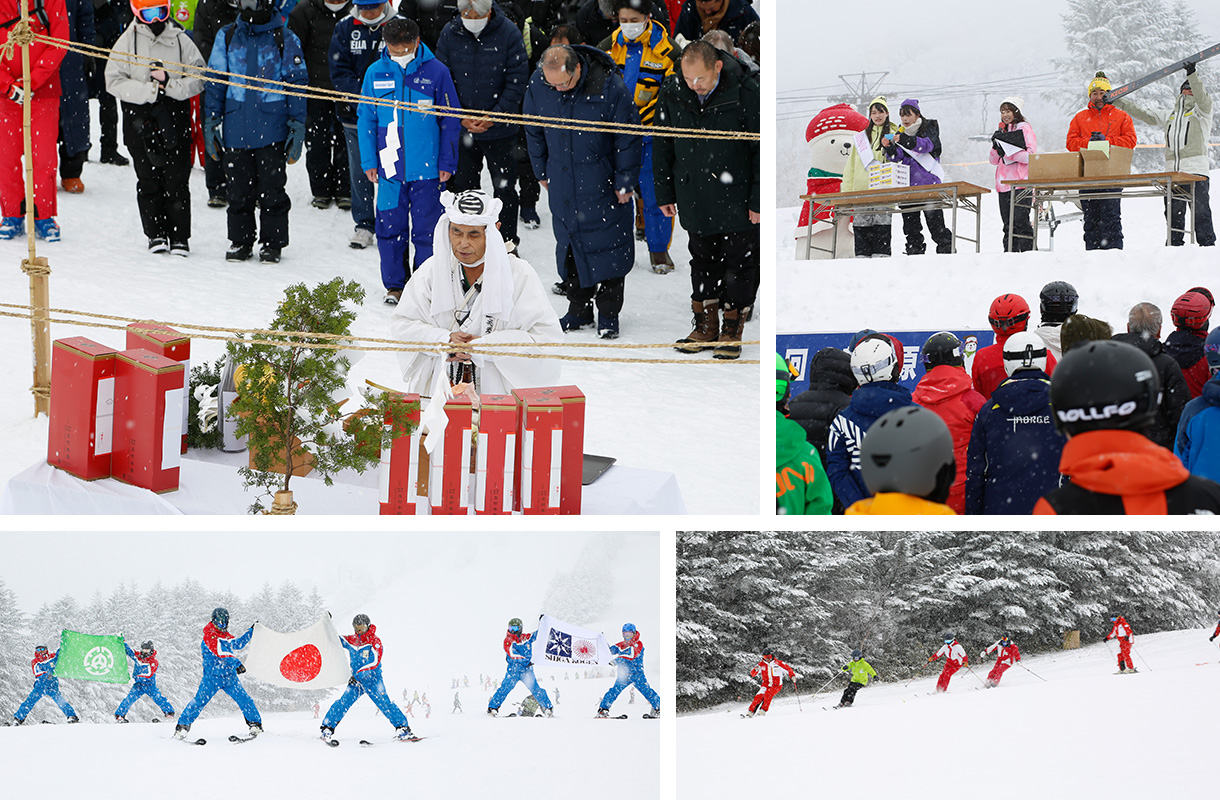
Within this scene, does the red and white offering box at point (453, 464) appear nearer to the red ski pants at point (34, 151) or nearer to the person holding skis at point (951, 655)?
the person holding skis at point (951, 655)

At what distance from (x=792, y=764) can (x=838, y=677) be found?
0.33 metres

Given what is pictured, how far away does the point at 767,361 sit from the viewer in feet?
10.5

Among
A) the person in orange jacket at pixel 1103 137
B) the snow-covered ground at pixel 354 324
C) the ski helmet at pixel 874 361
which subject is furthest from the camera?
the person in orange jacket at pixel 1103 137

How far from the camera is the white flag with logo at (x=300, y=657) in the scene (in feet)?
11.5

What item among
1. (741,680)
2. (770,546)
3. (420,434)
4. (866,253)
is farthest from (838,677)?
(866,253)

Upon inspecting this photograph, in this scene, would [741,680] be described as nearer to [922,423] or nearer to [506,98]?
[922,423]

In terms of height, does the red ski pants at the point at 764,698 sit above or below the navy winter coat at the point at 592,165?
below

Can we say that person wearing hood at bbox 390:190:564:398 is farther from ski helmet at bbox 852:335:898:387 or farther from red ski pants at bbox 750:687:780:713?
red ski pants at bbox 750:687:780:713

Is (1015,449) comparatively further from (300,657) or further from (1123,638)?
(300,657)

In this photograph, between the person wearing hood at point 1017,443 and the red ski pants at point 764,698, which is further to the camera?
the red ski pants at point 764,698

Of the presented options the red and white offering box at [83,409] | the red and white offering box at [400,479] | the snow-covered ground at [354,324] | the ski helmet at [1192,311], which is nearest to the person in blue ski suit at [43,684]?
the red and white offering box at [83,409]

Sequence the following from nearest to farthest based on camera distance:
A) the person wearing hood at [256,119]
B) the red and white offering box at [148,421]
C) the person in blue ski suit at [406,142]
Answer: the red and white offering box at [148,421] < the person in blue ski suit at [406,142] < the person wearing hood at [256,119]

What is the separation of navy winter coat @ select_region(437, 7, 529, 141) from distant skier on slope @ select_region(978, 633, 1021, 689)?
3658 millimetres

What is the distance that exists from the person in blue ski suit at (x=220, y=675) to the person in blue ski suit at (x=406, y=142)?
260 centimetres
